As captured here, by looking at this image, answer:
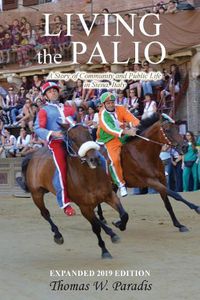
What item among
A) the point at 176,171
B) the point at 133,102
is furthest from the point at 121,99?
the point at 176,171

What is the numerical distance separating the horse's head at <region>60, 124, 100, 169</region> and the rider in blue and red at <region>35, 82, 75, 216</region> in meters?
0.16

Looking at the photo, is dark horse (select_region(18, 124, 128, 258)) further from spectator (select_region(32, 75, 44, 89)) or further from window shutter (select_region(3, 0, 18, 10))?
window shutter (select_region(3, 0, 18, 10))

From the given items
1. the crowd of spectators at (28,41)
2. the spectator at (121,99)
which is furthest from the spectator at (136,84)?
the crowd of spectators at (28,41)

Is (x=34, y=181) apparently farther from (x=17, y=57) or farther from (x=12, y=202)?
(x=17, y=57)

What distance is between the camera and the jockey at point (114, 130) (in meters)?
10.0

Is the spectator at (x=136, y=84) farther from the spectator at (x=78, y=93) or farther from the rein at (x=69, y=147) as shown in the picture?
the rein at (x=69, y=147)

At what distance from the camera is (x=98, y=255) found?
8.27 m

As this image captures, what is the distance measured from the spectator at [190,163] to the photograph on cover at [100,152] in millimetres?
24

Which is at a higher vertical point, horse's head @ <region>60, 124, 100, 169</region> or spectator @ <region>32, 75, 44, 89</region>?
horse's head @ <region>60, 124, 100, 169</region>

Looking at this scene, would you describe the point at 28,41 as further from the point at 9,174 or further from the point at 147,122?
the point at 147,122

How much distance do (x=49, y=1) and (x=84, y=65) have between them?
5652 millimetres

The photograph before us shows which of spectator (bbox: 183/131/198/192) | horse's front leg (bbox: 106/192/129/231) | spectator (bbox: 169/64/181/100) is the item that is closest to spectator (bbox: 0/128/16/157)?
spectator (bbox: 169/64/181/100)

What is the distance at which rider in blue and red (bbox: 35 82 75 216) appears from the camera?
8.02 meters

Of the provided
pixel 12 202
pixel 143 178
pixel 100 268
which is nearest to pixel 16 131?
pixel 12 202
